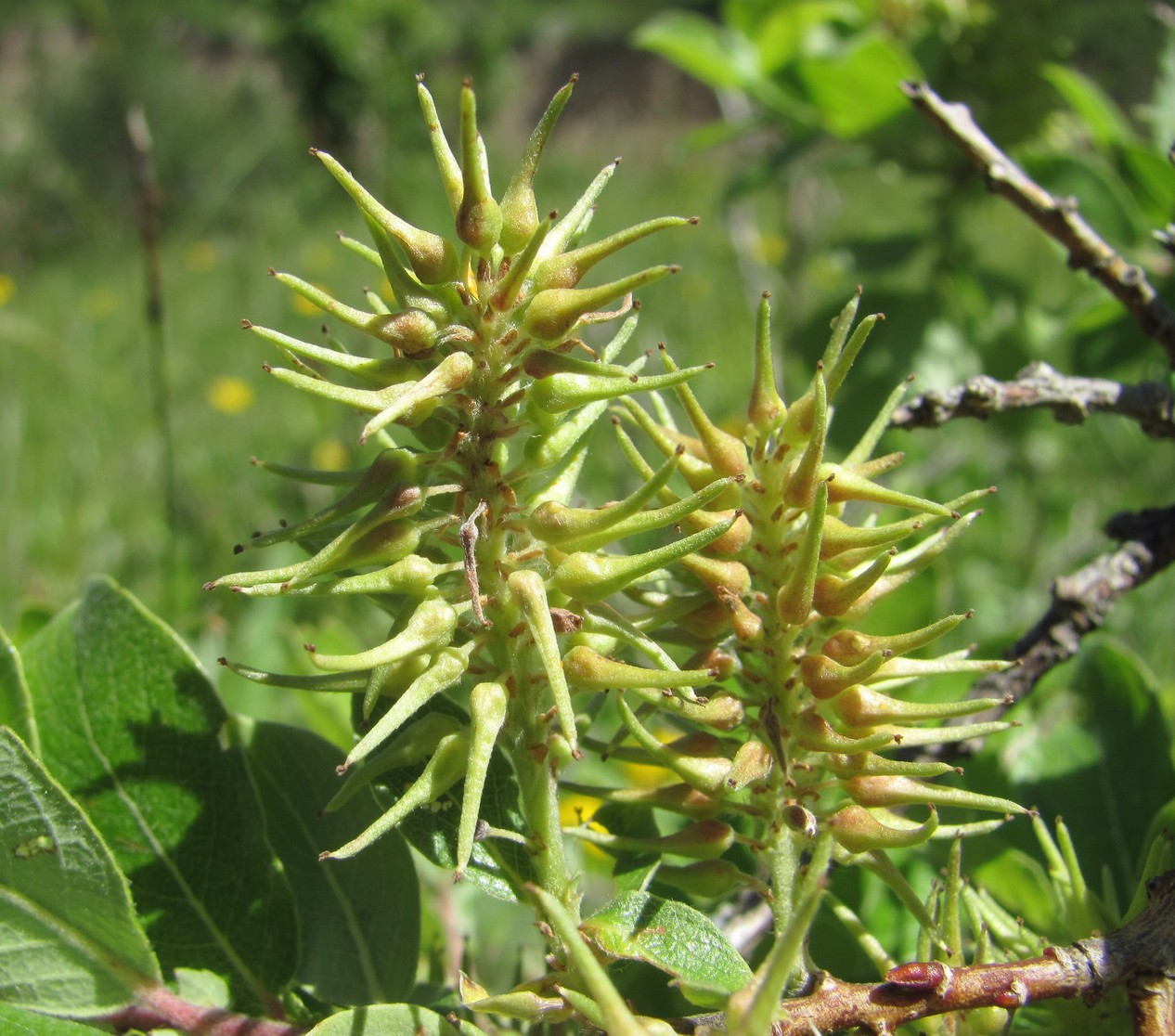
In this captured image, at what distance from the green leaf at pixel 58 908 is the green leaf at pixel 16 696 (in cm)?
17

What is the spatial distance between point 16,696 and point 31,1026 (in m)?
0.37

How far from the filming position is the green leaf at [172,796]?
115cm

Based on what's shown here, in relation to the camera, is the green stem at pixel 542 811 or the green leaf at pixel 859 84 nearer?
the green stem at pixel 542 811

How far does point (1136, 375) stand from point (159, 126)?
1974 centimetres

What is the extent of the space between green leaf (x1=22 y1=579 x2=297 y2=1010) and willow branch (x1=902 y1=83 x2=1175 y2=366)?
1.16m

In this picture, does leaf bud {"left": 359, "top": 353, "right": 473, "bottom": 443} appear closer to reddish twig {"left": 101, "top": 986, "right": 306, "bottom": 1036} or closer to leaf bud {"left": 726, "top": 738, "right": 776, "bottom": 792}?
leaf bud {"left": 726, "top": 738, "right": 776, "bottom": 792}

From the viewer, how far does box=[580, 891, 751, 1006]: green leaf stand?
2.88 ft

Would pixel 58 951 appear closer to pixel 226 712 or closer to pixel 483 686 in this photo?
pixel 226 712

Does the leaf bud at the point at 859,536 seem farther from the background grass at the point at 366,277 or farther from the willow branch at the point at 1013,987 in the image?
the background grass at the point at 366,277

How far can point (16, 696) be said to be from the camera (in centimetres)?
112

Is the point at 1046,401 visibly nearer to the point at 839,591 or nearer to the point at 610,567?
the point at 839,591

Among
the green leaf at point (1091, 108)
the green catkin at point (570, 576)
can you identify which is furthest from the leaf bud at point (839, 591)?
the green leaf at point (1091, 108)

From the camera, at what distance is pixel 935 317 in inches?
113

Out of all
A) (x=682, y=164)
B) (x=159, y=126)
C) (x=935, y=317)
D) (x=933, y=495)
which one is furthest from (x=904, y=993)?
(x=159, y=126)
